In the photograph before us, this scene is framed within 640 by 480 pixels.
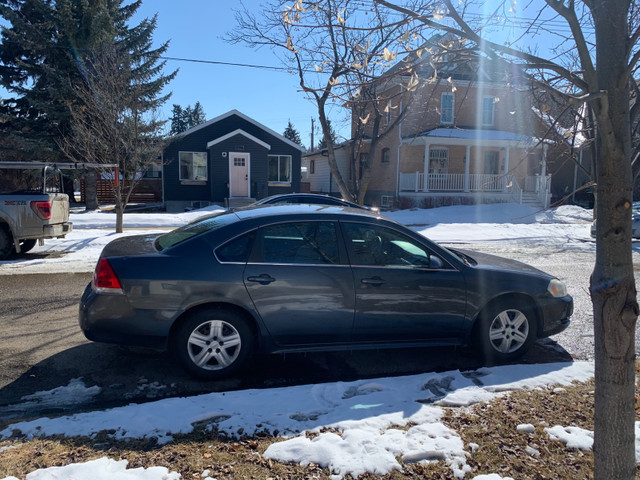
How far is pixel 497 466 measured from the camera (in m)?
2.84

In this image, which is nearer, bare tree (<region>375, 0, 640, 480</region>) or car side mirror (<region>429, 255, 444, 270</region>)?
bare tree (<region>375, 0, 640, 480</region>)

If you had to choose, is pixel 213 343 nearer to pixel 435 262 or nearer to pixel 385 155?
pixel 435 262

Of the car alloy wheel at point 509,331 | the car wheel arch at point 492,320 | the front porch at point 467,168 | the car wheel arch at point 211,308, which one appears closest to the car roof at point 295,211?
the car wheel arch at point 211,308

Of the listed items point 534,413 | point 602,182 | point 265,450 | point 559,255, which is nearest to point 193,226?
point 265,450

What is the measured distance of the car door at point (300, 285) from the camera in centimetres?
436

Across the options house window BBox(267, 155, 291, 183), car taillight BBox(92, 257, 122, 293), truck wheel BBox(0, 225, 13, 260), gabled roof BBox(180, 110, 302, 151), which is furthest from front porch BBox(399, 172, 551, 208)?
car taillight BBox(92, 257, 122, 293)

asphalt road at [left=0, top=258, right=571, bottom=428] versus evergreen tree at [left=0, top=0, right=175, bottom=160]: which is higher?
evergreen tree at [left=0, top=0, right=175, bottom=160]

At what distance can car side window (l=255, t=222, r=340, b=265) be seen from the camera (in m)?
4.50

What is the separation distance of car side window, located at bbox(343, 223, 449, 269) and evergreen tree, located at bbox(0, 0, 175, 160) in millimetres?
20819

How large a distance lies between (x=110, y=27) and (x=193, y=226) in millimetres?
23402

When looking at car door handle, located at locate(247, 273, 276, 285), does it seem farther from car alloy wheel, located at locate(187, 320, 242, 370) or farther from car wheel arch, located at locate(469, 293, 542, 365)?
car wheel arch, located at locate(469, 293, 542, 365)

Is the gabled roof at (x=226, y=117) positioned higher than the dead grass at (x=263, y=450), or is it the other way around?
the gabled roof at (x=226, y=117)

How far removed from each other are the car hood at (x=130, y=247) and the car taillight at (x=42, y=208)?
5696 mm

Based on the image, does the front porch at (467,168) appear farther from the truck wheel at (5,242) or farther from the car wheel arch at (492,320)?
the car wheel arch at (492,320)
